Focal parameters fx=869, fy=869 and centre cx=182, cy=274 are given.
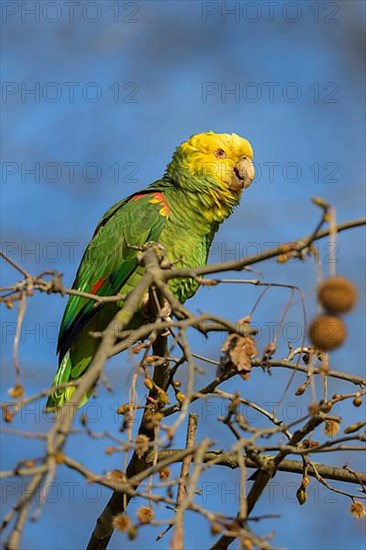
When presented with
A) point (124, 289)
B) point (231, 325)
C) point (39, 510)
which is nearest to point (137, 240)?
point (124, 289)

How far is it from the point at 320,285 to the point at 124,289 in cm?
228

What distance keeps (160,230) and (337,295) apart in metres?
2.31

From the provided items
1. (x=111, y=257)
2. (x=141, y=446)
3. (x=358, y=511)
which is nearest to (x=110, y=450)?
(x=141, y=446)

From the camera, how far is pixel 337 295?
1852 mm

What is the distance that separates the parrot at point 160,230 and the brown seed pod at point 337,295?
198 centimetres

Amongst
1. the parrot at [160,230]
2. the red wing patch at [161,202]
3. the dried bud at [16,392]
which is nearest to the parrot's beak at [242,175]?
the parrot at [160,230]

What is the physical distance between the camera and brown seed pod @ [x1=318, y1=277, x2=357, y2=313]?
1.85 m

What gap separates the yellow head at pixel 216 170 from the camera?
4.38 meters

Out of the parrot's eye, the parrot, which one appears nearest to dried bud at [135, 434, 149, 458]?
the parrot

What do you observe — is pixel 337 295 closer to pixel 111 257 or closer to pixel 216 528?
pixel 216 528

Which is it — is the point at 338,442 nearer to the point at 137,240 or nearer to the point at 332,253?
the point at 332,253

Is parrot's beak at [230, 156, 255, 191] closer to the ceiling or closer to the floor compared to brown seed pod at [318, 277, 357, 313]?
closer to the ceiling

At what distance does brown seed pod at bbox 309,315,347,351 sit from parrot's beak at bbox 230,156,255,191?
8.08 ft

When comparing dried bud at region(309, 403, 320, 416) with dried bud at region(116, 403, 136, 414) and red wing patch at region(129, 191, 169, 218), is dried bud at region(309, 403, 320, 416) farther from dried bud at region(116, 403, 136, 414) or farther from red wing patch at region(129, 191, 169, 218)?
red wing patch at region(129, 191, 169, 218)
